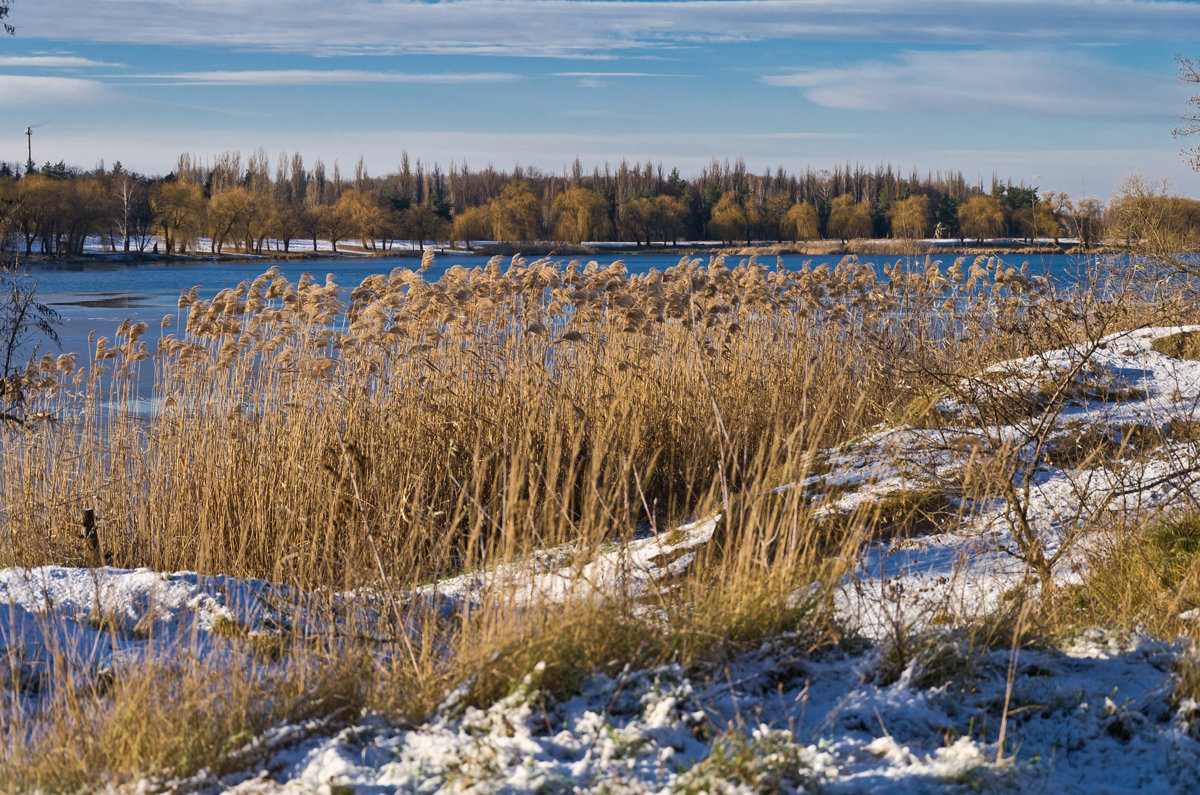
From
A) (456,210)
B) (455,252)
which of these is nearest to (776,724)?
(455,252)

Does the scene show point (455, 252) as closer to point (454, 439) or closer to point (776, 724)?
point (454, 439)

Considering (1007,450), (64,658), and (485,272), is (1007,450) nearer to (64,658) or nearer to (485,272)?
(64,658)

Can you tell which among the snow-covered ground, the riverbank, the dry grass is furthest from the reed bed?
the riverbank

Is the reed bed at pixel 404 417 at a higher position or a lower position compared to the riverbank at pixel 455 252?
lower

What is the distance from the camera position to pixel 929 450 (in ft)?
16.1

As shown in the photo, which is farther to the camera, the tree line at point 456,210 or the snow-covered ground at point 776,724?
the tree line at point 456,210

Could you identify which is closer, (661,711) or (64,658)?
(661,711)

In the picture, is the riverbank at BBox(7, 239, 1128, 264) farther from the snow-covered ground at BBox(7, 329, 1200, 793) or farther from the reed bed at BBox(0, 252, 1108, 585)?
the snow-covered ground at BBox(7, 329, 1200, 793)

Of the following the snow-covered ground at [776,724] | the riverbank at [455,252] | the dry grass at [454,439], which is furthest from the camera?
the riverbank at [455,252]

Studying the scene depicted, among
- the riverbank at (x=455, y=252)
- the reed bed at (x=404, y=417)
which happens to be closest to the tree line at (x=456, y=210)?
the riverbank at (x=455, y=252)

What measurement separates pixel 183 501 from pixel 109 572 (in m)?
1.72

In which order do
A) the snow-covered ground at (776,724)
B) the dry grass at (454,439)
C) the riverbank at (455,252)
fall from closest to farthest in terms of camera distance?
the snow-covered ground at (776,724) < the dry grass at (454,439) < the riverbank at (455,252)

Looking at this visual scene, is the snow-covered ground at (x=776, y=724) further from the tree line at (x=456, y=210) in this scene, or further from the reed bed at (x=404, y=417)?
the tree line at (x=456, y=210)

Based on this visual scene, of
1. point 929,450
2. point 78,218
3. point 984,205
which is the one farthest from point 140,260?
point 984,205
